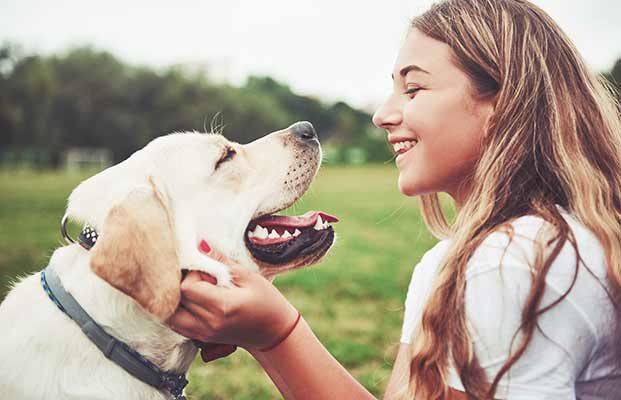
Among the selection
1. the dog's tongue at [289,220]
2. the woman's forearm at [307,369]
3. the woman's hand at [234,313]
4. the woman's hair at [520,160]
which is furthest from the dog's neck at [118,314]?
the woman's hair at [520,160]

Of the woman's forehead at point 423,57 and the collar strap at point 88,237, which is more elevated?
the woman's forehead at point 423,57

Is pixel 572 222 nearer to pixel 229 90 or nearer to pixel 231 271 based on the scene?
pixel 231 271

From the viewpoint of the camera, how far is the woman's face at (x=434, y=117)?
2.39 m

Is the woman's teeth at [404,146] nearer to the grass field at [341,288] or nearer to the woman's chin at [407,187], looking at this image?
the woman's chin at [407,187]

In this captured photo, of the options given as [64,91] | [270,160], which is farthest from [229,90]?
[270,160]

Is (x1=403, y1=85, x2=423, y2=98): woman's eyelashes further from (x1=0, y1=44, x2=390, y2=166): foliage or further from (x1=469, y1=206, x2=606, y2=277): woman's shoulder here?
(x1=0, y1=44, x2=390, y2=166): foliage

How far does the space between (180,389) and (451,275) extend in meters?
1.21

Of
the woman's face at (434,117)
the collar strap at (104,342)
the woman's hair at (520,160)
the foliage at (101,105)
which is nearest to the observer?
the woman's hair at (520,160)

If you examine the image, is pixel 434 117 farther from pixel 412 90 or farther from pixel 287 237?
pixel 287 237

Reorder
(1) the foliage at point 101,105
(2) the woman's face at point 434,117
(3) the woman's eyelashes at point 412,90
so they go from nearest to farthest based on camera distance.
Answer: (2) the woman's face at point 434,117 → (3) the woman's eyelashes at point 412,90 → (1) the foliage at point 101,105

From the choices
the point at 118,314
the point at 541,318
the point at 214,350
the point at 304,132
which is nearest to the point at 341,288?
the point at 304,132

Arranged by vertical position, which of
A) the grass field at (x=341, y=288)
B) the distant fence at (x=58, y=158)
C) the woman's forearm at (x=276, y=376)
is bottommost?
the distant fence at (x=58, y=158)

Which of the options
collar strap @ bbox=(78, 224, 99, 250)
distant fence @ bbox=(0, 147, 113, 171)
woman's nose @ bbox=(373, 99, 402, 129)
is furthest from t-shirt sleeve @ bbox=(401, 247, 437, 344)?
distant fence @ bbox=(0, 147, 113, 171)

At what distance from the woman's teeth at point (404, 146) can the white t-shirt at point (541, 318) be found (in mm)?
741
